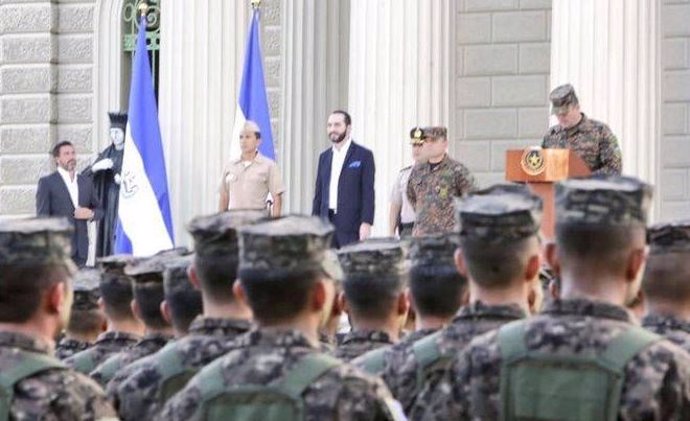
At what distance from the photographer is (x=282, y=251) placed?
655cm

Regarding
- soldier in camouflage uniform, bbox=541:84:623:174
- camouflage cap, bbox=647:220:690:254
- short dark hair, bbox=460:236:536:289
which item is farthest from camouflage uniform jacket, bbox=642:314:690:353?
soldier in camouflage uniform, bbox=541:84:623:174

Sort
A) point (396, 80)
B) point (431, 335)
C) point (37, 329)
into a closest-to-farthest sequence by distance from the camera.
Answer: point (37, 329) → point (431, 335) → point (396, 80)

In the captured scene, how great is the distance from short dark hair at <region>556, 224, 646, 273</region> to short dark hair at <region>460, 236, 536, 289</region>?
52 cm

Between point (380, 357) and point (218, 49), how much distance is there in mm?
13403

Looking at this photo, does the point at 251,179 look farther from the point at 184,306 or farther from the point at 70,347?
the point at 184,306

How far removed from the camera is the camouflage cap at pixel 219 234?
293 inches

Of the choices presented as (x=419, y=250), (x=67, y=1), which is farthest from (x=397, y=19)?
(x=419, y=250)

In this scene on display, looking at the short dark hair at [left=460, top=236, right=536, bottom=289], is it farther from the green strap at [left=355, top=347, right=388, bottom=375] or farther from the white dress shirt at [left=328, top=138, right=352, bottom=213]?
the white dress shirt at [left=328, top=138, right=352, bottom=213]

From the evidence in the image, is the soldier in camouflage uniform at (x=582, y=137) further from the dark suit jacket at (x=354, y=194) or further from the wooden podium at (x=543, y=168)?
the dark suit jacket at (x=354, y=194)

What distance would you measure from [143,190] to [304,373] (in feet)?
47.4

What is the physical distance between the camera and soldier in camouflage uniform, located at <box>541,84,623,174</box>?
15.8 metres

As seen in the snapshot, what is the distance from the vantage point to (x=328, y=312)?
663cm

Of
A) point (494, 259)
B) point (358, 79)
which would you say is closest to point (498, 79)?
point (358, 79)

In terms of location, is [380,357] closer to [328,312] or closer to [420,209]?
[328,312]
